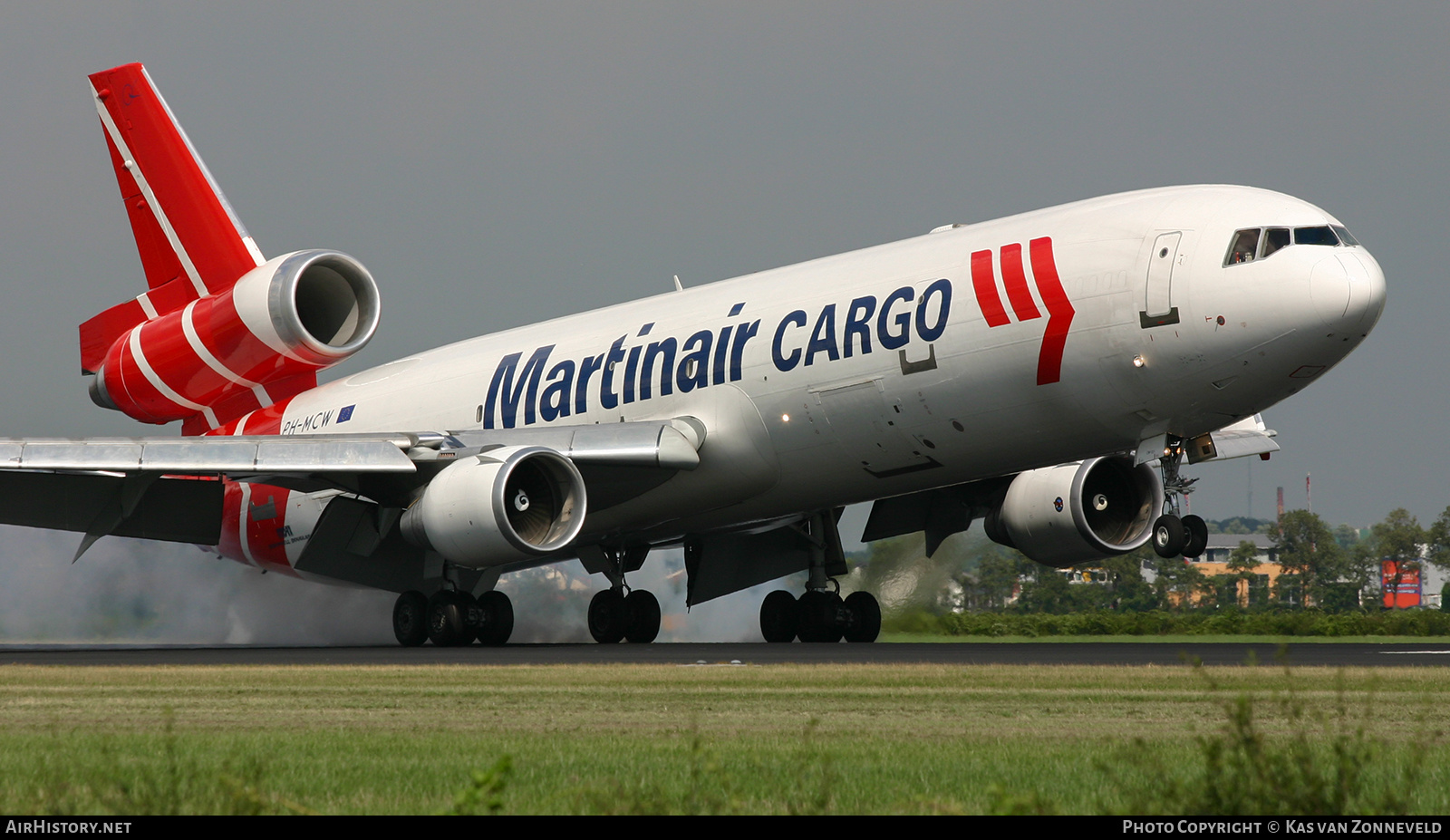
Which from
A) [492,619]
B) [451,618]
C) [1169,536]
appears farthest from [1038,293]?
[451,618]

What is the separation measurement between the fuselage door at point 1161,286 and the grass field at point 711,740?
4.75m

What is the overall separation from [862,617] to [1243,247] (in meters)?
10.7

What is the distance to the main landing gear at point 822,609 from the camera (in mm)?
25781

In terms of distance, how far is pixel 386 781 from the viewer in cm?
686

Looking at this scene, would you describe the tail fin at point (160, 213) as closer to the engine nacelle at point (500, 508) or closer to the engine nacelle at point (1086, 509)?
the engine nacelle at point (500, 508)

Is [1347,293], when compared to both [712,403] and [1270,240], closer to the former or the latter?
[1270,240]

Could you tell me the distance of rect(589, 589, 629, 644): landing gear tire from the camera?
26.6 m

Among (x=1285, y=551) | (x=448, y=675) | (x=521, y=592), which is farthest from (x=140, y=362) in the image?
A: (x=1285, y=551)

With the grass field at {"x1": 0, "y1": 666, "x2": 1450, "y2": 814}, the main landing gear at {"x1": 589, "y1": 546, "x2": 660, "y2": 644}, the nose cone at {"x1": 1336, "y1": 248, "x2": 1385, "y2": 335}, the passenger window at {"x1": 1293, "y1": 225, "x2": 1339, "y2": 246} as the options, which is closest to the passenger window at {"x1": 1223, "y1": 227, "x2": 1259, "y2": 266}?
the passenger window at {"x1": 1293, "y1": 225, "x2": 1339, "y2": 246}

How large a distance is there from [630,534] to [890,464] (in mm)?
5415

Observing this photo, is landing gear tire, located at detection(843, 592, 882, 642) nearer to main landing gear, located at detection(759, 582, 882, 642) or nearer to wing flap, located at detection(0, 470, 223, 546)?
main landing gear, located at detection(759, 582, 882, 642)

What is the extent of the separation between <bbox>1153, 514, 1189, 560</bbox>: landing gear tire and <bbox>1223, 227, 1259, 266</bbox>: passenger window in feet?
10.3
